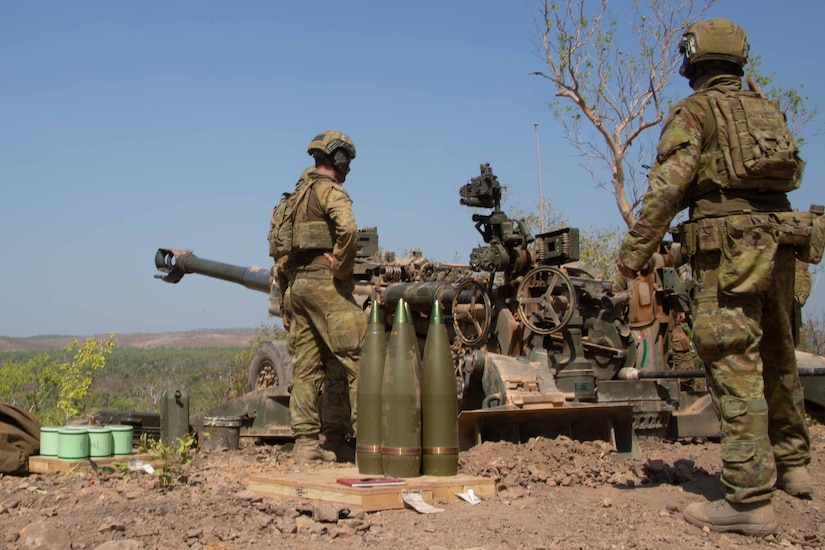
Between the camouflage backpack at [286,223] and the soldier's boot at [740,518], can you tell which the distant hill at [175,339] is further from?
the soldier's boot at [740,518]

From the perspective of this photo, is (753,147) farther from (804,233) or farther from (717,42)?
(717,42)

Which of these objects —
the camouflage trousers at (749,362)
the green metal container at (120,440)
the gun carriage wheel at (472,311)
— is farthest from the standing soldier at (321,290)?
the camouflage trousers at (749,362)

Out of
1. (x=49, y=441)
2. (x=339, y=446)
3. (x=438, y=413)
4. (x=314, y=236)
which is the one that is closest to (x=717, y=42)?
(x=438, y=413)

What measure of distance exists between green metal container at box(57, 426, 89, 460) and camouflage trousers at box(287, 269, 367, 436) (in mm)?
1610

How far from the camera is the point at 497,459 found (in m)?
6.85

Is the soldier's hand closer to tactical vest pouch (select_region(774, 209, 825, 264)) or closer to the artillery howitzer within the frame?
tactical vest pouch (select_region(774, 209, 825, 264))

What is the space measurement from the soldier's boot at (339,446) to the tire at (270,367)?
8.51 feet

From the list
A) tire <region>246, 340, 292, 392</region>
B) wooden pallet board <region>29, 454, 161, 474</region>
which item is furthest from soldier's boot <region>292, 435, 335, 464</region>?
tire <region>246, 340, 292, 392</region>

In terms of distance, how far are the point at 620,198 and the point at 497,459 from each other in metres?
13.5

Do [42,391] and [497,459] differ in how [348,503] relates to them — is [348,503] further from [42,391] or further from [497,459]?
[42,391]

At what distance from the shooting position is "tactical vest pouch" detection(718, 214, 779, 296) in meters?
4.96

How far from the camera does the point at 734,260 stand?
5.00 meters

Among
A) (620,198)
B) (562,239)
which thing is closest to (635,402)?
(562,239)

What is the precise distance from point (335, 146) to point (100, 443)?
2.87m
